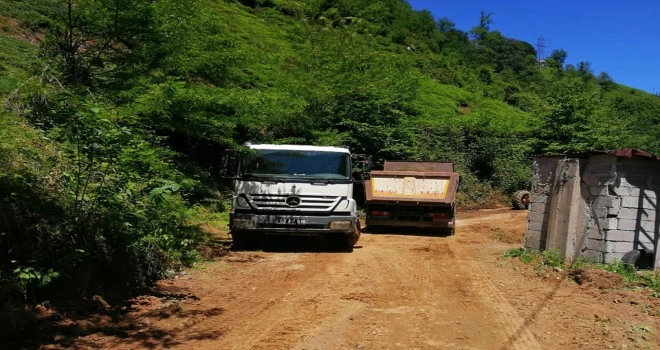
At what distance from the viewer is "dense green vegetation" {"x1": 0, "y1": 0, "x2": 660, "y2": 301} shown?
605 centimetres

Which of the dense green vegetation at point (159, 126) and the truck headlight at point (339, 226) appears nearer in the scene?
the dense green vegetation at point (159, 126)

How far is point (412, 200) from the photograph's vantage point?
1470cm

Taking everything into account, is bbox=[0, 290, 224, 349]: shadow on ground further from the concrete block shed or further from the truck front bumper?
the concrete block shed

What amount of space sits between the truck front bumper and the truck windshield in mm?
905

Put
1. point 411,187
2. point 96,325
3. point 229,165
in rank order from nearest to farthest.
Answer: point 96,325 < point 229,165 < point 411,187

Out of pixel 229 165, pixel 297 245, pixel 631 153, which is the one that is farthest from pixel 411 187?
pixel 631 153

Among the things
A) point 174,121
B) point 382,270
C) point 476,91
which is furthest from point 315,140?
Answer: point 476,91

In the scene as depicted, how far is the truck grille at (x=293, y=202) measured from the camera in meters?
10.6

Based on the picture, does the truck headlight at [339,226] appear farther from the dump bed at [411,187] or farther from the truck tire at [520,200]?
the truck tire at [520,200]

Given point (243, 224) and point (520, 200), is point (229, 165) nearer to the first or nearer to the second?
point (243, 224)

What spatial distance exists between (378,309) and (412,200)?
8446 mm

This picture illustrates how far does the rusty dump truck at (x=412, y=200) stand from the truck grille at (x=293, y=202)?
13.6 ft

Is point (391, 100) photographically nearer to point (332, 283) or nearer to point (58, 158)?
point (332, 283)

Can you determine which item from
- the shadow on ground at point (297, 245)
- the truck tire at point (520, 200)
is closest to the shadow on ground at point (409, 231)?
the shadow on ground at point (297, 245)
